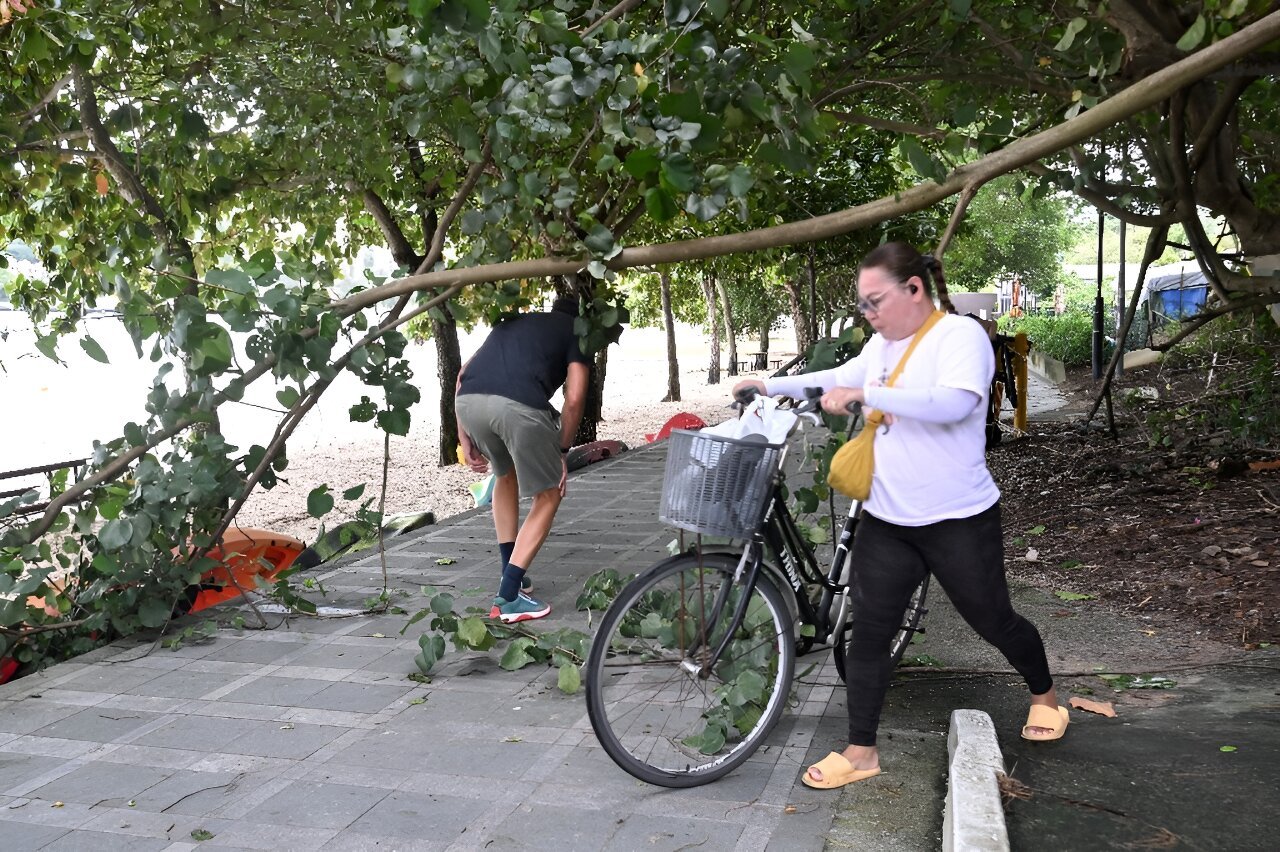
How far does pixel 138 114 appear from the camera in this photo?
29.5 ft

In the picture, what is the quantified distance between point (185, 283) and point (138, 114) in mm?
4743

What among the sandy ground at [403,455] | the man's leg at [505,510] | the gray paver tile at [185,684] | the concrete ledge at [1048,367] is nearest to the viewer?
the gray paver tile at [185,684]

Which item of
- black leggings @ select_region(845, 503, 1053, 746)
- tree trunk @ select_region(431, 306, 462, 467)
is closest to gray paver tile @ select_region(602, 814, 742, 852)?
black leggings @ select_region(845, 503, 1053, 746)

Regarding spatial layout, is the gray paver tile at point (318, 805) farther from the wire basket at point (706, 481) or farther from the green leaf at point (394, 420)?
the green leaf at point (394, 420)

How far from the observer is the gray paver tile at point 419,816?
3.66 m

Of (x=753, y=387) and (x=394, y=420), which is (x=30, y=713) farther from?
(x=753, y=387)

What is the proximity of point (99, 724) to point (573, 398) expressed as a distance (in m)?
2.69

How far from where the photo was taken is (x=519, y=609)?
6199 mm

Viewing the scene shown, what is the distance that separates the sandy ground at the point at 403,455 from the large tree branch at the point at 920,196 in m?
1.67

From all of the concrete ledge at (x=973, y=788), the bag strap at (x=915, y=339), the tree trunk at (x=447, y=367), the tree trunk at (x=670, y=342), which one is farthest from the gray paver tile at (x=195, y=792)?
the tree trunk at (x=670, y=342)

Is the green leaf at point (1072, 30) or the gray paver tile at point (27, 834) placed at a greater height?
the green leaf at point (1072, 30)

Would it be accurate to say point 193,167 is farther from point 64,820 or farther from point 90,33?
point 64,820

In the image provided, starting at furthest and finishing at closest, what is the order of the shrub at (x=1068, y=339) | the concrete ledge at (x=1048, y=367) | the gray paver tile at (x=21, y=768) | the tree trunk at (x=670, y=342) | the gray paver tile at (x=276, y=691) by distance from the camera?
1. the shrub at (x=1068, y=339)
2. the tree trunk at (x=670, y=342)
3. the concrete ledge at (x=1048, y=367)
4. the gray paver tile at (x=276, y=691)
5. the gray paver tile at (x=21, y=768)

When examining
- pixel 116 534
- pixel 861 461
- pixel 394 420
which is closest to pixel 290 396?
pixel 394 420
